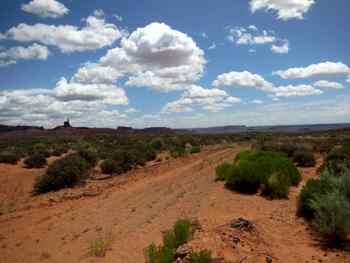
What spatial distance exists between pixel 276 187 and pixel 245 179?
1.29 m

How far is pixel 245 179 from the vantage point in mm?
12664

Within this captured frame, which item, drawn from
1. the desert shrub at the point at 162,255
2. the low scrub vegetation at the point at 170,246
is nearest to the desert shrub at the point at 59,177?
the low scrub vegetation at the point at 170,246

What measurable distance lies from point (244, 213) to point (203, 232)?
2.67m

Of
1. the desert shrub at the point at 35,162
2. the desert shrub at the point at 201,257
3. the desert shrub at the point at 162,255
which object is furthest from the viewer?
the desert shrub at the point at 35,162

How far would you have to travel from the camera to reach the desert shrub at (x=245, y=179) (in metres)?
12.7

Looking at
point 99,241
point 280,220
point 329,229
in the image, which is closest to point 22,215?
point 99,241

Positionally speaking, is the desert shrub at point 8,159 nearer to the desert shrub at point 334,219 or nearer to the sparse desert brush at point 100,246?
the sparse desert brush at point 100,246

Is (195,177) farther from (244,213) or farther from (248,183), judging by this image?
(244,213)

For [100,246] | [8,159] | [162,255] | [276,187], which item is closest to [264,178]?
[276,187]

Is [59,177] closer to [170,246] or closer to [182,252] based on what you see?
[170,246]

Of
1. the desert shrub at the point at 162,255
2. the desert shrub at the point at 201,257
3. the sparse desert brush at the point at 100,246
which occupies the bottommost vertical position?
the sparse desert brush at the point at 100,246

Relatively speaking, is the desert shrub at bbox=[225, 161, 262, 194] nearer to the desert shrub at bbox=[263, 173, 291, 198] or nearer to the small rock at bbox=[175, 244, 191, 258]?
the desert shrub at bbox=[263, 173, 291, 198]

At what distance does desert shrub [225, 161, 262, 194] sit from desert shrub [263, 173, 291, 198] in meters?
0.53

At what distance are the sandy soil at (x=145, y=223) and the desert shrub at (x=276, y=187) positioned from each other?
1.33ft
